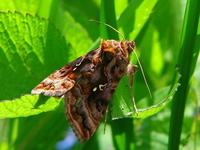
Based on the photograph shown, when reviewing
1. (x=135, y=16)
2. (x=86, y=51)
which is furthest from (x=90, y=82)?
(x=135, y=16)

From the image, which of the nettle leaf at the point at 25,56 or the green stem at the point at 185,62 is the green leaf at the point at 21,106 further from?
the green stem at the point at 185,62

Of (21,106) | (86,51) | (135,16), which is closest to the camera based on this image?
(21,106)

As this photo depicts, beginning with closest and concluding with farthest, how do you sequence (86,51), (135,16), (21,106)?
(21,106) → (135,16) → (86,51)

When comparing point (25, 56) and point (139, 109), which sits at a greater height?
point (25, 56)

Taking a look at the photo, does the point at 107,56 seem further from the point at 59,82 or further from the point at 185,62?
the point at 185,62

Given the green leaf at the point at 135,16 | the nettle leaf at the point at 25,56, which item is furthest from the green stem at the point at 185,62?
the nettle leaf at the point at 25,56

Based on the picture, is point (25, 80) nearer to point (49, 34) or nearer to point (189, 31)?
point (49, 34)

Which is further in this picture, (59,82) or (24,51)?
(59,82)
